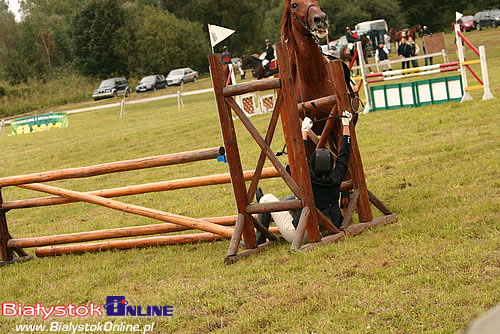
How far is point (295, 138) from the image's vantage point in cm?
680

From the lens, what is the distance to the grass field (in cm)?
486

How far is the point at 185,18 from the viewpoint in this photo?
3024 inches

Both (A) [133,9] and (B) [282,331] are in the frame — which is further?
(A) [133,9]

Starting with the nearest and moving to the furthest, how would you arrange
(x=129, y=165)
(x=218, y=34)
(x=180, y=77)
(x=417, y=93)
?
(x=129, y=165) → (x=218, y=34) → (x=417, y=93) → (x=180, y=77)

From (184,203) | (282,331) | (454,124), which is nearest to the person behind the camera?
(282,331)

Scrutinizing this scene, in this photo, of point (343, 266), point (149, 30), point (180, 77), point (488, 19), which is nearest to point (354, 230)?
point (343, 266)

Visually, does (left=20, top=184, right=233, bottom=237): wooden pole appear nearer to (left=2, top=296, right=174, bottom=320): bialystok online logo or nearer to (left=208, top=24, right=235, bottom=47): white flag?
(left=2, top=296, right=174, bottom=320): bialystok online logo

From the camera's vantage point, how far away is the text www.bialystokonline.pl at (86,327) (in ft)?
17.4

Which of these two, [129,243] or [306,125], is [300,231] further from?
[129,243]

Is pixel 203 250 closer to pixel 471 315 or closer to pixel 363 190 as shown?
pixel 363 190

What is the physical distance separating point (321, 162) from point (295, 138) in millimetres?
413

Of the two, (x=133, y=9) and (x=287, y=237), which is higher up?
(x=133, y=9)

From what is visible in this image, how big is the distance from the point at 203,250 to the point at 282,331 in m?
3.19

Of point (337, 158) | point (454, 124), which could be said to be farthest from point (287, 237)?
point (454, 124)
